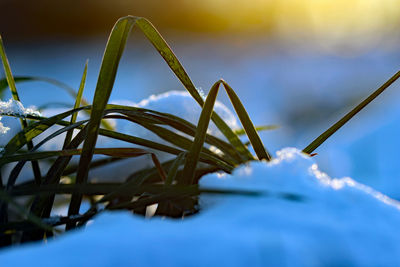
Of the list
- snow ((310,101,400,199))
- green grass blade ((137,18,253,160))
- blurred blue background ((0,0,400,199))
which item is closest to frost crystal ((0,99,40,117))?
green grass blade ((137,18,253,160))

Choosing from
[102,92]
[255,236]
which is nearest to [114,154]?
[102,92]

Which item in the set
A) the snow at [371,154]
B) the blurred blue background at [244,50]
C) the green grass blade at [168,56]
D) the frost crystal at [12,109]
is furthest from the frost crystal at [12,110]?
the blurred blue background at [244,50]

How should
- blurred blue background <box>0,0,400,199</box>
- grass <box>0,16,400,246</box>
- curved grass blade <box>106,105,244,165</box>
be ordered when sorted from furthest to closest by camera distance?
blurred blue background <box>0,0,400,199</box> → curved grass blade <box>106,105,244,165</box> → grass <box>0,16,400,246</box>

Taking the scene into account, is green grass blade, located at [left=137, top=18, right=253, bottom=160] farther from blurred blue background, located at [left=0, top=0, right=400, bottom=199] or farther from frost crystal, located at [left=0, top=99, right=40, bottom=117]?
blurred blue background, located at [left=0, top=0, right=400, bottom=199]

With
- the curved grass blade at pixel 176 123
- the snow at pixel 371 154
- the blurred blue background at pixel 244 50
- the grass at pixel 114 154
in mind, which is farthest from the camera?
the blurred blue background at pixel 244 50

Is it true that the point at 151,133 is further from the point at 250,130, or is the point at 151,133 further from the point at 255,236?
the point at 255,236

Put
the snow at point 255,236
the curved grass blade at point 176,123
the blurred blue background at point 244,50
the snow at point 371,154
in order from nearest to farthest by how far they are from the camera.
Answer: the snow at point 255,236 → the curved grass blade at point 176,123 → the snow at point 371,154 → the blurred blue background at point 244,50

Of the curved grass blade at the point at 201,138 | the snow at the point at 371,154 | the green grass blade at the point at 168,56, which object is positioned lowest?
the curved grass blade at the point at 201,138

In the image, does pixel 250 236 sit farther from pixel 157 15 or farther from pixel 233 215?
pixel 157 15

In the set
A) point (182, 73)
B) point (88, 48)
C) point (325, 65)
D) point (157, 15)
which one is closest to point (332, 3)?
point (325, 65)

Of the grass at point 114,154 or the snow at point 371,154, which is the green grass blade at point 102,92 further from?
the snow at point 371,154
